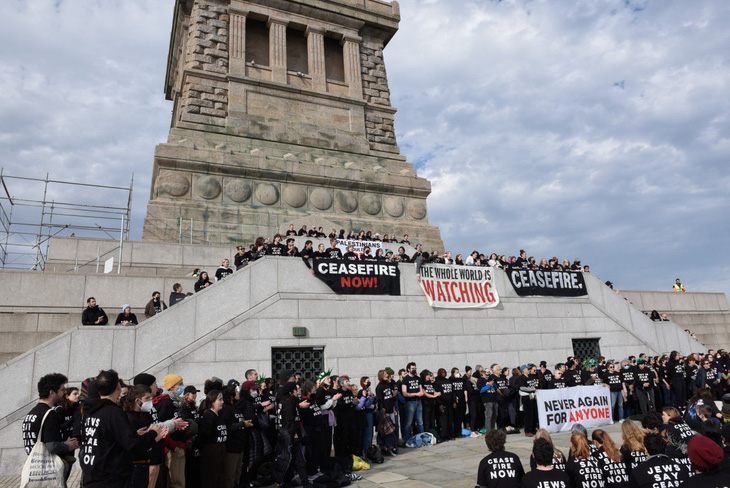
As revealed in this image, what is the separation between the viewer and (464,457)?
32.8 ft

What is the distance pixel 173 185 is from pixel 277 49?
9.91 m

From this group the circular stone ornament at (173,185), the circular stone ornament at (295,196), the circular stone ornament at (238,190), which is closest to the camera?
the circular stone ornament at (173,185)

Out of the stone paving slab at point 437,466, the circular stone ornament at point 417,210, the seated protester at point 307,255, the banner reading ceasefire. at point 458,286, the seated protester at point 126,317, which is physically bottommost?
the stone paving slab at point 437,466

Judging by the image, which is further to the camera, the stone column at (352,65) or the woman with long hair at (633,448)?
the stone column at (352,65)

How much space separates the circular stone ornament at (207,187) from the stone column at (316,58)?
820 cm

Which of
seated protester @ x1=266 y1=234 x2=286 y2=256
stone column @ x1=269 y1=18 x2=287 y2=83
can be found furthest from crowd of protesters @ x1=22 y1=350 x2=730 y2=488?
stone column @ x1=269 y1=18 x2=287 y2=83

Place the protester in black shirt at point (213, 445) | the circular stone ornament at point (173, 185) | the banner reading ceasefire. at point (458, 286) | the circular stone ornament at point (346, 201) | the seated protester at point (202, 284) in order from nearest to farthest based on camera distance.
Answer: the protester in black shirt at point (213, 445)
the seated protester at point (202, 284)
the banner reading ceasefire. at point (458, 286)
the circular stone ornament at point (173, 185)
the circular stone ornament at point (346, 201)

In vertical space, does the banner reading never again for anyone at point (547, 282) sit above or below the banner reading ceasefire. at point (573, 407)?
above

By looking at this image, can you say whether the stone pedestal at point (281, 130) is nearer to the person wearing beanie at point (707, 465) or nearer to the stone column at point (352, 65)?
the stone column at point (352, 65)

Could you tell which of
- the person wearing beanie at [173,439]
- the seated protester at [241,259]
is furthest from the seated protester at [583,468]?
the seated protester at [241,259]

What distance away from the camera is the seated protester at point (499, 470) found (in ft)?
16.5

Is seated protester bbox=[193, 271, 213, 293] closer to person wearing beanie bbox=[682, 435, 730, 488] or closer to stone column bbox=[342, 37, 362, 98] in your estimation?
person wearing beanie bbox=[682, 435, 730, 488]

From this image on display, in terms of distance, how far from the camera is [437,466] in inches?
369

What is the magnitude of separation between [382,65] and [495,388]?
2207cm
